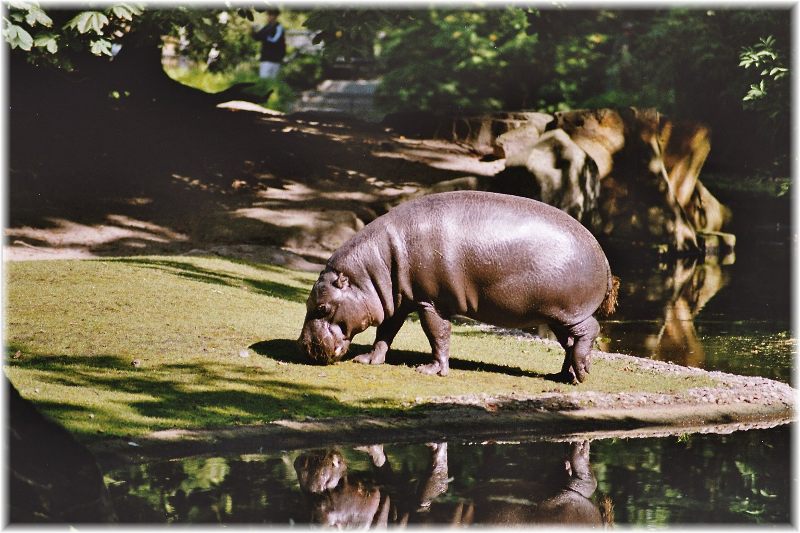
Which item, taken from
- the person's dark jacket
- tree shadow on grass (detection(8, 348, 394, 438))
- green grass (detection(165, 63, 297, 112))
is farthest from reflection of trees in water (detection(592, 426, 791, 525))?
the person's dark jacket

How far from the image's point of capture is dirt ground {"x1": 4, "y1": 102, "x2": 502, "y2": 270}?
65.1 feet

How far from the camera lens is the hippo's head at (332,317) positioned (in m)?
10.4

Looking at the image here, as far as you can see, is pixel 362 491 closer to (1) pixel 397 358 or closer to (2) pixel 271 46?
(1) pixel 397 358

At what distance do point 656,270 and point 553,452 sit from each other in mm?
13408

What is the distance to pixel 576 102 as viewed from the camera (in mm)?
34062

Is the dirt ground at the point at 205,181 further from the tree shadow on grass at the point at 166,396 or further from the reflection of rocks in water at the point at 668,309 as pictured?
the tree shadow on grass at the point at 166,396

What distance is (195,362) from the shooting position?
1041 centimetres

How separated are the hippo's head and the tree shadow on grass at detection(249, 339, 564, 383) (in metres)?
0.24

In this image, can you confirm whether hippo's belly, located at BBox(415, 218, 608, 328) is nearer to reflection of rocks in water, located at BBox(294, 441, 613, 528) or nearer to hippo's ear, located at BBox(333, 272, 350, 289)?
hippo's ear, located at BBox(333, 272, 350, 289)

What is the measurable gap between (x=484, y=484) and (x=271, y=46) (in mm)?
38391

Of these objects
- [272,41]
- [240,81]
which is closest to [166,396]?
[240,81]

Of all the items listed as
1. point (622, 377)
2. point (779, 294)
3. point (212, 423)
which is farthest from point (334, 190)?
point (212, 423)

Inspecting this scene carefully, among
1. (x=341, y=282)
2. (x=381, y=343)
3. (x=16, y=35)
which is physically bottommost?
(x=381, y=343)

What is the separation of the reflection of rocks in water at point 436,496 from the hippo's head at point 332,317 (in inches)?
93.1
